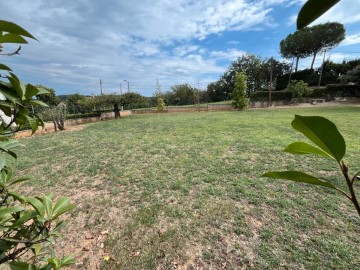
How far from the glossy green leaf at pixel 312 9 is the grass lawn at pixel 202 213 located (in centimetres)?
186

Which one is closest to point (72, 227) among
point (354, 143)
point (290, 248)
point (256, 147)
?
point (290, 248)

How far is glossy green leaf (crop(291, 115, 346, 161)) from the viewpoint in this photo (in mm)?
341

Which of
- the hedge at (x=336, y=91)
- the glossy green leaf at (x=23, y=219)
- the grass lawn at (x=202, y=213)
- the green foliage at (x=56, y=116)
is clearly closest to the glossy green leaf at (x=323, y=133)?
the glossy green leaf at (x=23, y=219)

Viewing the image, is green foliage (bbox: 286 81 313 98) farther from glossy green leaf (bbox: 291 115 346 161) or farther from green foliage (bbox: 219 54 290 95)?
glossy green leaf (bbox: 291 115 346 161)

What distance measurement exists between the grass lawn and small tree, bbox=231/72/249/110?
1345cm

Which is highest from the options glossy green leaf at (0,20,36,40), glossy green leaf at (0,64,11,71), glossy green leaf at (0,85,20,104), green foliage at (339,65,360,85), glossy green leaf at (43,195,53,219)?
green foliage at (339,65,360,85)

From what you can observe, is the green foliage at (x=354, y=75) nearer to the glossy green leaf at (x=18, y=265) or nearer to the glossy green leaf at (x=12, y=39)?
the glossy green leaf at (x=12, y=39)

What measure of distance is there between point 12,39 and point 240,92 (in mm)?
17916

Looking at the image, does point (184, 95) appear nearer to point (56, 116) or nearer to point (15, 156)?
point (56, 116)

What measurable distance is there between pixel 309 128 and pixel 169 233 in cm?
201

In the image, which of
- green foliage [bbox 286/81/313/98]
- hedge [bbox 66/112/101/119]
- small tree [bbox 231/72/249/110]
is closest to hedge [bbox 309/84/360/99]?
green foliage [bbox 286/81/313/98]

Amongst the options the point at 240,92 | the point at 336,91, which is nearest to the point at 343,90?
the point at 336,91

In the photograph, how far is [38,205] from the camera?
2.71ft

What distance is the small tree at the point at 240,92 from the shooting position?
674 inches
